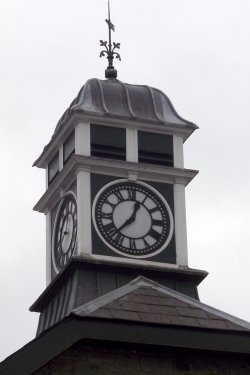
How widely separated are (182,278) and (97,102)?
14.7ft

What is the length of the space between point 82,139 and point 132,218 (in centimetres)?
204

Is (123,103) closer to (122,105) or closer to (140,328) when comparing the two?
(122,105)

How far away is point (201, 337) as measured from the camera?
2745 centimetres

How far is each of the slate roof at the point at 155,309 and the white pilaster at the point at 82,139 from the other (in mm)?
3626

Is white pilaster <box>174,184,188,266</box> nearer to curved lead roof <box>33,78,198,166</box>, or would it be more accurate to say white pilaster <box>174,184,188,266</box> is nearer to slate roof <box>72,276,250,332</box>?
curved lead roof <box>33,78,198,166</box>

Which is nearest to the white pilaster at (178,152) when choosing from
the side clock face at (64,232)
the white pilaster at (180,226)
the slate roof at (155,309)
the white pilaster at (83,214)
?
the white pilaster at (180,226)

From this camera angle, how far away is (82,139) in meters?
32.1

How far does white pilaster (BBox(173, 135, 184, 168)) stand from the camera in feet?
108

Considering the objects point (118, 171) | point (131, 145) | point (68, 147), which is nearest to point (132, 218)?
point (118, 171)

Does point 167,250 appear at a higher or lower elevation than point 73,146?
lower

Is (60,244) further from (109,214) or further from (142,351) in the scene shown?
(142,351)

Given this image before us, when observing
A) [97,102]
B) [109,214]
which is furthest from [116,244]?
[97,102]

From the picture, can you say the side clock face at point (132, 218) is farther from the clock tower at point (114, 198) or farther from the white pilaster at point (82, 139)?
the white pilaster at point (82, 139)

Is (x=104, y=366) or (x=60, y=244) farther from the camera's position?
(x=60, y=244)
